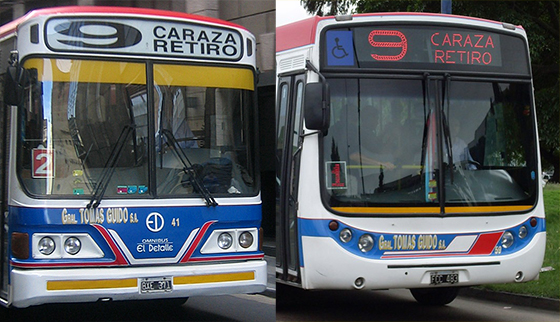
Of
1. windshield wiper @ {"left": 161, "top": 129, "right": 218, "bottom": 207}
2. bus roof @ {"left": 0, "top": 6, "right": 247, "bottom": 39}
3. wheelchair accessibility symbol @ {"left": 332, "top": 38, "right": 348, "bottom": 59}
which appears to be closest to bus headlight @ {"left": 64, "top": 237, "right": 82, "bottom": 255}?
windshield wiper @ {"left": 161, "top": 129, "right": 218, "bottom": 207}

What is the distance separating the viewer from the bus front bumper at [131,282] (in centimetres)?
595

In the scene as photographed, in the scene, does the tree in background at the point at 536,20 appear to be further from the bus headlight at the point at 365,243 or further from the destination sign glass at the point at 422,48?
the bus headlight at the point at 365,243

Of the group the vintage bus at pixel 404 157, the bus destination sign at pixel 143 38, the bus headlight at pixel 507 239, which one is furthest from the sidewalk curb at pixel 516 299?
the bus destination sign at pixel 143 38

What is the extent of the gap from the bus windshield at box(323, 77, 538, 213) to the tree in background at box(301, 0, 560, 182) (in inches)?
231

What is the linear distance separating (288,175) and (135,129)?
1927mm

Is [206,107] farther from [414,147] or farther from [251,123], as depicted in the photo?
[414,147]

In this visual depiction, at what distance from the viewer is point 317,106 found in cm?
739

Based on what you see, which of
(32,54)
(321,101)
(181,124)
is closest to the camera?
(32,54)

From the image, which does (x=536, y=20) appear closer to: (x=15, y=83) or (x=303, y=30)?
(x=303, y=30)

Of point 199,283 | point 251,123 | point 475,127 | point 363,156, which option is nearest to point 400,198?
point 363,156

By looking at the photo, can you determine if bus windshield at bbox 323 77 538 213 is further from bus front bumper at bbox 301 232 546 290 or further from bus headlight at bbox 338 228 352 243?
bus front bumper at bbox 301 232 546 290

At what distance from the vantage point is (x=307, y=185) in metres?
7.59

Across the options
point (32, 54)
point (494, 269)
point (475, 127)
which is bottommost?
point (494, 269)

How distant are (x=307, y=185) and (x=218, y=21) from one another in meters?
1.77
